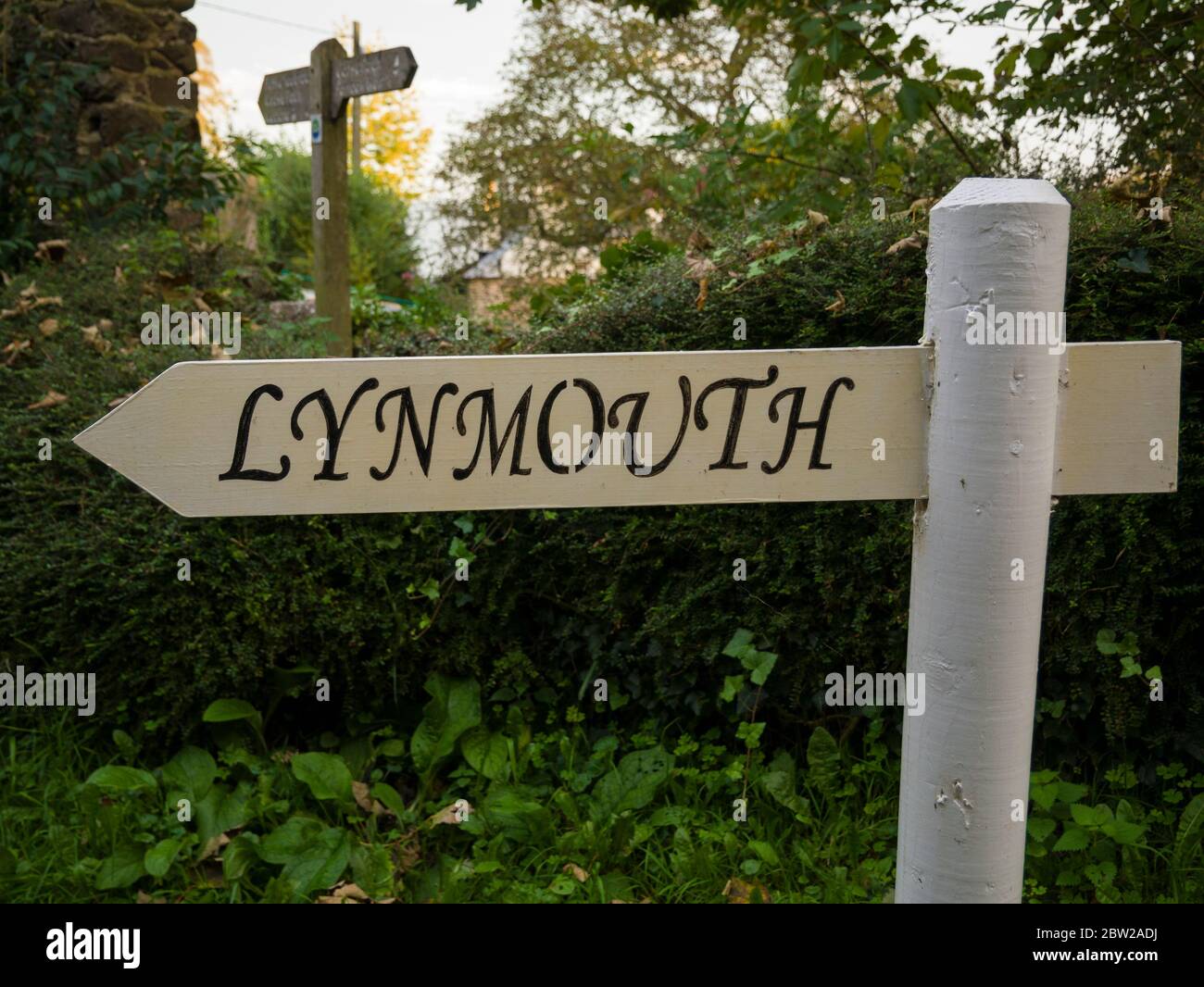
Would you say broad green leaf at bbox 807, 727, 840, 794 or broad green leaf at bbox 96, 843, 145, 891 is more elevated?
broad green leaf at bbox 807, 727, 840, 794

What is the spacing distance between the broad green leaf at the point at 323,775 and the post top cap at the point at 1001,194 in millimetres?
2307

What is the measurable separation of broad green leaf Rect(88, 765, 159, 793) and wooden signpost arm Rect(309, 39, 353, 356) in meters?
3.45

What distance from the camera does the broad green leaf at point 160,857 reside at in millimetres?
2609

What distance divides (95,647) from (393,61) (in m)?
3.76

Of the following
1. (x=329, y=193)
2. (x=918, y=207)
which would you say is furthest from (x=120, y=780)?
(x=329, y=193)

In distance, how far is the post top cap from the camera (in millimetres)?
1146

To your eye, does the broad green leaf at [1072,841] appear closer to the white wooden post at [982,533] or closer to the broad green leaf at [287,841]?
the white wooden post at [982,533]

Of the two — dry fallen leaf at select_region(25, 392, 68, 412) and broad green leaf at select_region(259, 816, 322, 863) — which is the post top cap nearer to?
broad green leaf at select_region(259, 816, 322, 863)

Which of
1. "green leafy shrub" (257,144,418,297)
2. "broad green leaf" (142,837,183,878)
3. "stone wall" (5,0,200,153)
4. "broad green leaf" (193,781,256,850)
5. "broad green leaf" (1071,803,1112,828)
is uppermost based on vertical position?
"green leafy shrub" (257,144,418,297)

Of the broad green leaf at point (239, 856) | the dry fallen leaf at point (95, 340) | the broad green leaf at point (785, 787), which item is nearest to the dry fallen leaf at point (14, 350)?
the dry fallen leaf at point (95, 340)

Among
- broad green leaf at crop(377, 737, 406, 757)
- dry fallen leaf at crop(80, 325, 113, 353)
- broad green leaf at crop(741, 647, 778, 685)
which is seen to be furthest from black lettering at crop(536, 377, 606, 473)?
dry fallen leaf at crop(80, 325, 113, 353)

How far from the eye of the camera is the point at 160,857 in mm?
2639

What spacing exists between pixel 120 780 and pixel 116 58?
19.2ft

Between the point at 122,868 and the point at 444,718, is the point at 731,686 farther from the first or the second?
the point at 122,868
